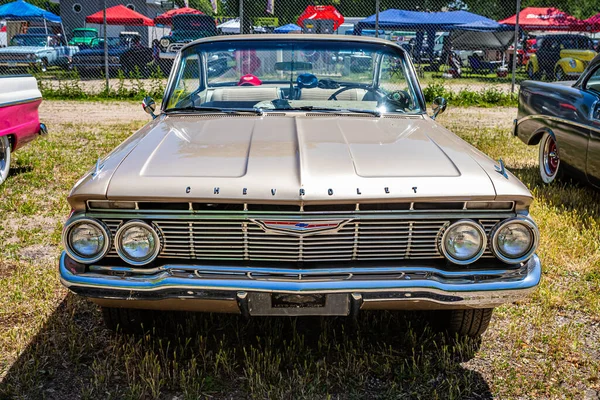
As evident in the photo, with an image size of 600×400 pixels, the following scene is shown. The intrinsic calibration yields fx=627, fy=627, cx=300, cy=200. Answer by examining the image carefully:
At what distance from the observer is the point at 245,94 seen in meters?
4.17

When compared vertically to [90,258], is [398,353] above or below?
below

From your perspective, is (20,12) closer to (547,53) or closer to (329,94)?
(547,53)

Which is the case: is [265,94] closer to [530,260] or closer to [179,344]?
[179,344]

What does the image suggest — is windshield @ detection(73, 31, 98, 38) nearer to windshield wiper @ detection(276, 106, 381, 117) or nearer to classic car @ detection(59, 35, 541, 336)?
windshield wiper @ detection(276, 106, 381, 117)

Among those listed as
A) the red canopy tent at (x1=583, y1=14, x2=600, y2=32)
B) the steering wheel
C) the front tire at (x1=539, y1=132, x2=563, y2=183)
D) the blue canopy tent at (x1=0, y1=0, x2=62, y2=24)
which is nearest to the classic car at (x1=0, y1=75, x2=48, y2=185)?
the steering wheel

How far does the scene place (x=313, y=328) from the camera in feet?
11.4

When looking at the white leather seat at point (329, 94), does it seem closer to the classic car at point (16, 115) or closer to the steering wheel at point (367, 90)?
the steering wheel at point (367, 90)

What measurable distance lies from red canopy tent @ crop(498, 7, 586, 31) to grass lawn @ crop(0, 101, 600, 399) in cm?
2206

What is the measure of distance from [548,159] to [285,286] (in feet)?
15.7

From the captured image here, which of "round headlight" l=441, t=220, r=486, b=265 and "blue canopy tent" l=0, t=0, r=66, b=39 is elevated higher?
"blue canopy tent" l=0, t=0, r=66, b=39

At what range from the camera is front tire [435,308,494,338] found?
3.12 meters

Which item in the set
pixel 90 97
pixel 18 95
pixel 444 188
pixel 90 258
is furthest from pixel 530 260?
pixel 90 97

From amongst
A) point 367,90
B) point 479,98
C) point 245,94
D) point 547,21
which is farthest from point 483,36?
point 245,94

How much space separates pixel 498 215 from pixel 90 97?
489 inches
